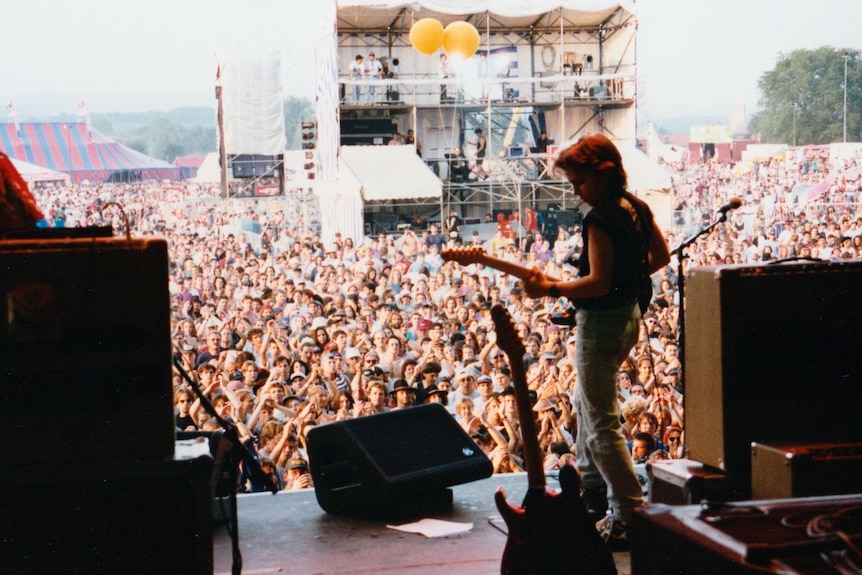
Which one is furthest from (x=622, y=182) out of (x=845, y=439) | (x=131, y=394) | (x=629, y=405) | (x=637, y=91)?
(x=637, y=91)

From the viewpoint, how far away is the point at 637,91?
14.3 meters

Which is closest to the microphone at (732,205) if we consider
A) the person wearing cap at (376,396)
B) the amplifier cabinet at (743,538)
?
the amplifier cabinet at (743,538)

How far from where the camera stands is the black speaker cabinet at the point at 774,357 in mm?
1709

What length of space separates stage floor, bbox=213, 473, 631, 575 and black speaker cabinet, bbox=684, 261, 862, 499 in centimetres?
33

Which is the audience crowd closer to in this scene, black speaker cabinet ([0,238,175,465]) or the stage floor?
black speaker cabinet ([0,238,175,465])

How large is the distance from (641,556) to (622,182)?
1.01 metres

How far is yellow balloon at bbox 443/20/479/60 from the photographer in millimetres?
9312

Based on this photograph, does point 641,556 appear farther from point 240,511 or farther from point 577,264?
point 240,511

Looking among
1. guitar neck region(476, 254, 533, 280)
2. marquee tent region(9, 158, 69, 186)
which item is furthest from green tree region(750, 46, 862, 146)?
guitar neck region(476, 254, 533, 280)

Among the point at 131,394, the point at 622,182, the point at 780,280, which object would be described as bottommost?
the point at 131,394

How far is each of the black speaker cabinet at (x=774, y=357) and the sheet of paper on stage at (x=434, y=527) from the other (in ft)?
2.03

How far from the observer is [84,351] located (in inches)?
59.5

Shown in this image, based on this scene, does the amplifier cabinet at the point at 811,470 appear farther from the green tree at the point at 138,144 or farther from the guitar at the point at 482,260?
the green tree at the point at 138,144

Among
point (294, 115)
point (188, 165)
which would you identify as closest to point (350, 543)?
point (294, 115)
